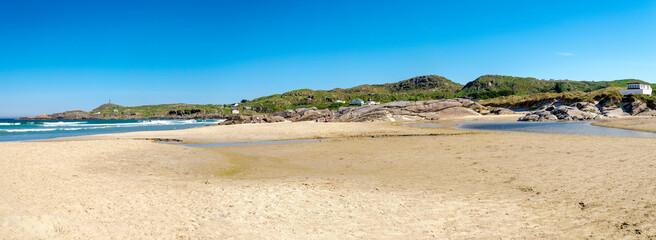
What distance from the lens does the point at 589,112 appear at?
164 ft

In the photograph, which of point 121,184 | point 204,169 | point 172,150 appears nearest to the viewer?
point 121,184

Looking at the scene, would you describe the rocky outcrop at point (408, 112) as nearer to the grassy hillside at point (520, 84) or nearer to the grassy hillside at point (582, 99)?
the grassy hillside at point (582, 99)

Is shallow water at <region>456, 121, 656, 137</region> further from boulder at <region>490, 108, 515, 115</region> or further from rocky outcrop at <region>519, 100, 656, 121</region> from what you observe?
boulder at <region>490, 108, 515, 115</region>

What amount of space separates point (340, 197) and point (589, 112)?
57577 millimetres

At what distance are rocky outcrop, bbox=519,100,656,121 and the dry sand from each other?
3701cm

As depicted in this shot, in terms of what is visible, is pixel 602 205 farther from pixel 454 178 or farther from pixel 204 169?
pixel 204 169

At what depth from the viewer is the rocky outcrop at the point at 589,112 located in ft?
154

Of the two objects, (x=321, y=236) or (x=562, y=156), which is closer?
(x=321, y=236)

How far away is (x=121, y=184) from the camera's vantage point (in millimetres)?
10258

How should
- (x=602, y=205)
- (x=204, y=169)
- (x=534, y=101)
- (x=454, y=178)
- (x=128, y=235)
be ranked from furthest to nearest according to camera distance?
1. (x=534, y=101)
2. (x=204, y=169)
3. (x=454, y=178)
4. (x=602, y=205)
5. (x=128, y=235)

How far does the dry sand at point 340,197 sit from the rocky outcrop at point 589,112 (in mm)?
37010

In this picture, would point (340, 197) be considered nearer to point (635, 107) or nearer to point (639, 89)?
point (635, 107)

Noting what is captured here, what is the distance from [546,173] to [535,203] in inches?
153

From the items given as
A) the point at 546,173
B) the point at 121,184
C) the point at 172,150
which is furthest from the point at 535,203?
the point at 172,150
